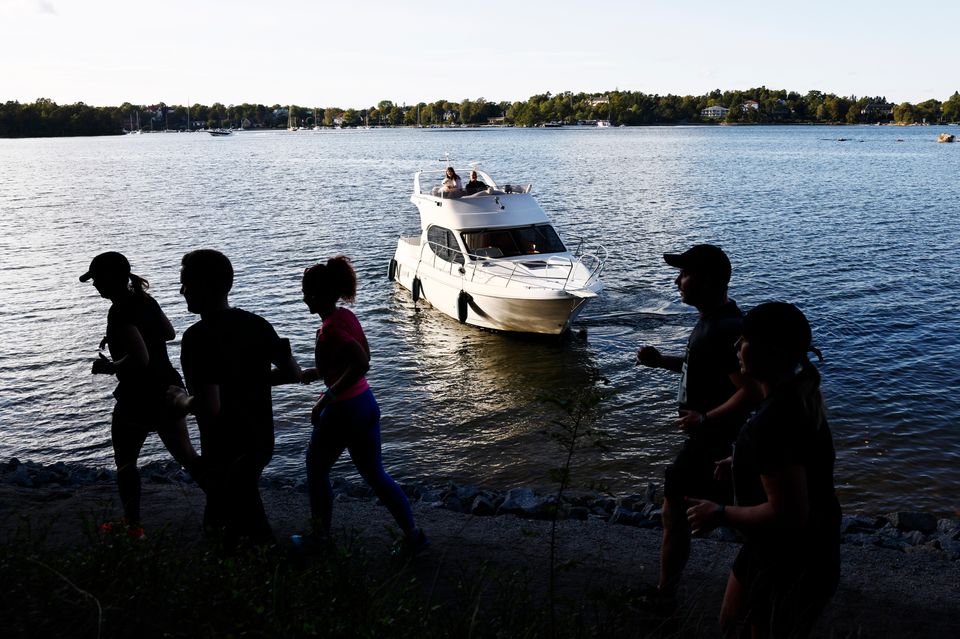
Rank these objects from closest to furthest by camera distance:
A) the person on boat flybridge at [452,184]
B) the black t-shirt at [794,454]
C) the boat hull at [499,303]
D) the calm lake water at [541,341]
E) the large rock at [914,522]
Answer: the black t-shirt at [794,454], the large rock at [914,522], the calm lake water at [541,341], the boat hull at [499,303], the person on boat flybridge at [452,184]

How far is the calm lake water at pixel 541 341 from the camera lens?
10.7 m

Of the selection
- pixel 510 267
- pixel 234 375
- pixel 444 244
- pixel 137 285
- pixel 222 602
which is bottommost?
pixel 222 602

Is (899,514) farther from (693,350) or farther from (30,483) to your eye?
(30,483)

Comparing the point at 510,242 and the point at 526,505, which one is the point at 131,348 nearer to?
the point at 526,505

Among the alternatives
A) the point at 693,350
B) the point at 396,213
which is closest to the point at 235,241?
the point at 396,213

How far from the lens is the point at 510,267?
55.0 feet

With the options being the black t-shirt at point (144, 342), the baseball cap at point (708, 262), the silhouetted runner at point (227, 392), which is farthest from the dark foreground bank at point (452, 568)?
the baseball cap at point (708, 262)

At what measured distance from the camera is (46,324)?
722 inches

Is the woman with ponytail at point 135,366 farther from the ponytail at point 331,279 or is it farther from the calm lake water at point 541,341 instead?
the calm lake water at point 541,341

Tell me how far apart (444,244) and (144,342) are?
1315cm

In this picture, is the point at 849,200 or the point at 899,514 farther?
the point at 849,200

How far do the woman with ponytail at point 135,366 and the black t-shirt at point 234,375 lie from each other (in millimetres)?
575

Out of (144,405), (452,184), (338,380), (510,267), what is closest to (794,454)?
(338,380)

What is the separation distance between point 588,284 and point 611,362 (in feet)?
5.56
